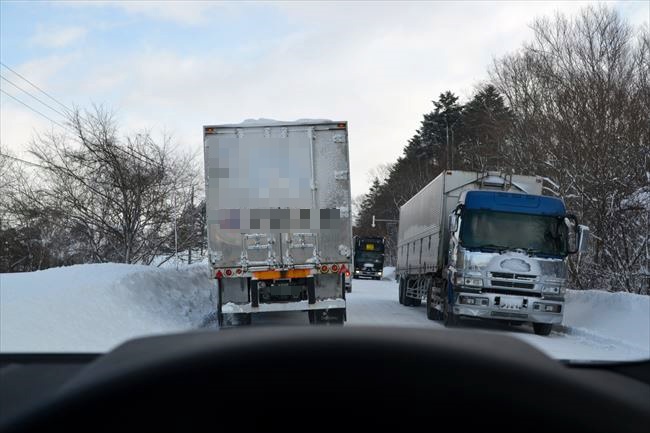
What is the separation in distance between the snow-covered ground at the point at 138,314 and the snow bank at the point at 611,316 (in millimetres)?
28

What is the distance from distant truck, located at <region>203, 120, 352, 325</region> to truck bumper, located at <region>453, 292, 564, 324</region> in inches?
132

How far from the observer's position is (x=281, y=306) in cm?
1356

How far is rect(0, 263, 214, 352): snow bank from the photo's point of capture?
30.0ft

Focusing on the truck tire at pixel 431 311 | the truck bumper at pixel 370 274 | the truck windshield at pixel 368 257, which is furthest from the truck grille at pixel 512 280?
the truck bumper at pixel 370 274

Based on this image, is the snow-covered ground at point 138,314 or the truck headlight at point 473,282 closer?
the snow-covered ground at point 138,314

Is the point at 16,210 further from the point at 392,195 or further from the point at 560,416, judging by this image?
the point at 392,195

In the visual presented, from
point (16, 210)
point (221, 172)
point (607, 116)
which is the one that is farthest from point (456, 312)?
point (16, 210)

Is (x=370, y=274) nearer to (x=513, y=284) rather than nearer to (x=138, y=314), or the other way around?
(x=513, y=284)

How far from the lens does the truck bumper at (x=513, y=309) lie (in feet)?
48.2

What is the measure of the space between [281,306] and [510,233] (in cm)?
546

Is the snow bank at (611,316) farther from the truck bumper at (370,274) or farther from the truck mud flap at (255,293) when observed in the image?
the truck bumper at (370,274)

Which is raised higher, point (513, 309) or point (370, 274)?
point (370, 274)

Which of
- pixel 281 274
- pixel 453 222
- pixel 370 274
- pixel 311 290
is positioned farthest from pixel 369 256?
pixel 281 274

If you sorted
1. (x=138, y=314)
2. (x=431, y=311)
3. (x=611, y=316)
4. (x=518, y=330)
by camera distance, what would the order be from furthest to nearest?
(x=431, y=311) → (x=518, y=330) → (x=611, y=316) → (x=138, y=314)
